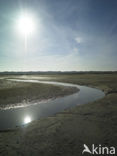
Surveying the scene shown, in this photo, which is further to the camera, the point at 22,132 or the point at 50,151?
the point at 22,132

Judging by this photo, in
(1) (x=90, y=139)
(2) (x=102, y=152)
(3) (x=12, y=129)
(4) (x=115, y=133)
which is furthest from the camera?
(3) (x=12, y=129)

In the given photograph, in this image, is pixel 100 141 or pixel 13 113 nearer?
pixel 100 141

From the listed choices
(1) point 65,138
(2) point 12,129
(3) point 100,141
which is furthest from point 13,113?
(3) point 100,141

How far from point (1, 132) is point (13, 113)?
4103 mm

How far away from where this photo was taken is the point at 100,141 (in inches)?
244

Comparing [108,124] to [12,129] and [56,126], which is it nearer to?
[56,126]

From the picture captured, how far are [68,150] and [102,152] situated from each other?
6.02 ft

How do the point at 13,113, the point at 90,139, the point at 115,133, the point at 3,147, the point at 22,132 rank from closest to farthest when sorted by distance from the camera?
the point at 3,147 < the point at 90,139 < the point at 115,133 < the point at 22,132 < the point at 13,113

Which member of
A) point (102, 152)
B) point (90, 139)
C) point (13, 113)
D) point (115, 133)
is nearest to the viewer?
point (102, 152)

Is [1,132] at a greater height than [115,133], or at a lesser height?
lesser

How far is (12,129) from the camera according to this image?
7969 mm

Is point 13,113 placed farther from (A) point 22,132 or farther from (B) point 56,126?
A: (B) point 56,126

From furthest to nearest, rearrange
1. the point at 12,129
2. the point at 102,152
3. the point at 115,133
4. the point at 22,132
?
the point at 12,129 → the point at 22,132 → the point at 115,133 → the point at 102,152

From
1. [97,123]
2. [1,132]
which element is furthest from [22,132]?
[97,123]
